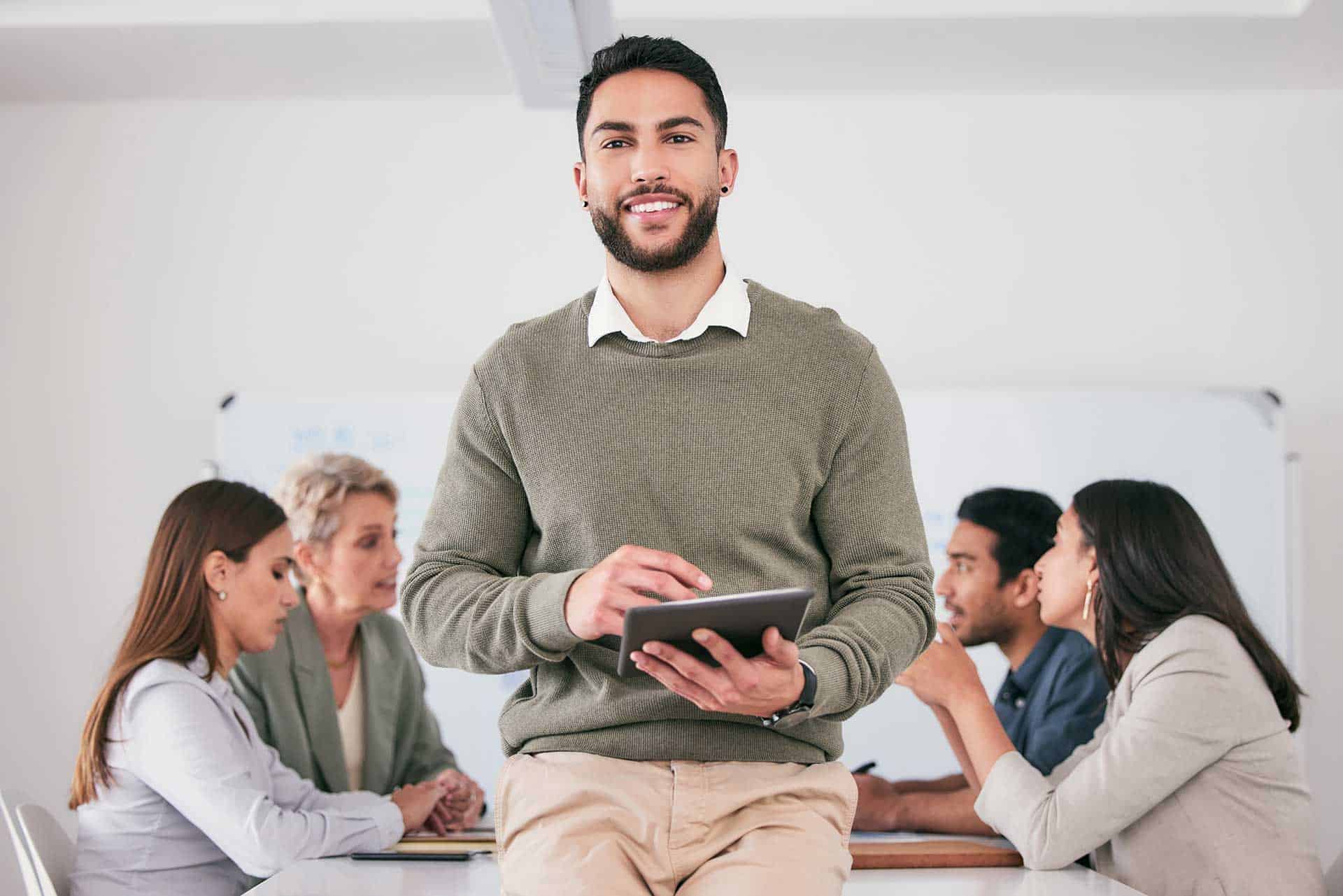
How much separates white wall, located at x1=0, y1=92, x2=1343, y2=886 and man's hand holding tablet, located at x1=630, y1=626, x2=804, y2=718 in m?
2.62

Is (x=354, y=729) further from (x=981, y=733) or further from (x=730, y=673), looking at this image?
(x=730, y=673)

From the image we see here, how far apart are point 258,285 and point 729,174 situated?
2.60 metres

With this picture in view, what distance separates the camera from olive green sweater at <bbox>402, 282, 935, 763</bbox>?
145 centimetres

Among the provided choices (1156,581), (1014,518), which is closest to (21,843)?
(1156,581)

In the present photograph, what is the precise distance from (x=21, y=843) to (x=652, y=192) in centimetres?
158

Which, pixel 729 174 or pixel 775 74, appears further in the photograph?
pixel 775 74

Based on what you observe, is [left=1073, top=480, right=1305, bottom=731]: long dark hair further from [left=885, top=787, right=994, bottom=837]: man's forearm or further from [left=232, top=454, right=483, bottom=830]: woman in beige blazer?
[left=232, top=454, right=483, bottom=830]: woman in beige blazer

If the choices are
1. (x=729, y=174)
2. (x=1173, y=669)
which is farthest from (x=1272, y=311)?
(x=729, y=174)

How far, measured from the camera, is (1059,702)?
3123 millimetres

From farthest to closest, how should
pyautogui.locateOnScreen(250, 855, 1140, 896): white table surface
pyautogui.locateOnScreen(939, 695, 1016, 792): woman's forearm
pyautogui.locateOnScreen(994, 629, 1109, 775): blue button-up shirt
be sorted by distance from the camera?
pyautogui.locateOnScreen(994, 629, 1109, 775): blue button-up shirt → pyautogui.locateOnScreen(939, 695, 1016, 792): woman's forearm → pyautogui.locateOnScreen(250, 855, 1140, 896): white table surface

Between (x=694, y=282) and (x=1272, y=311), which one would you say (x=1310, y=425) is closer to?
(x=1272, y=311)

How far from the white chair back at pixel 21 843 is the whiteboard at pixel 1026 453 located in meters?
1.36

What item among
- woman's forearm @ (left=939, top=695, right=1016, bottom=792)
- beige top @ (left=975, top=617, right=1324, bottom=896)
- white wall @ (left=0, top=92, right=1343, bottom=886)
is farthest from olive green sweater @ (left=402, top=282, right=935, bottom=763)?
white wall @ (left=0, top=92, right=1343, bottom=886)

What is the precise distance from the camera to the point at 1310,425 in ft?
12.3
